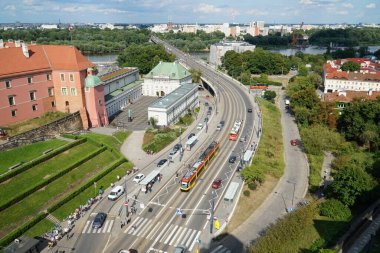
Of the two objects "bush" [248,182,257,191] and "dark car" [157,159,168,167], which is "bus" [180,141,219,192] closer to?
"dark car" [157,159,168,167]

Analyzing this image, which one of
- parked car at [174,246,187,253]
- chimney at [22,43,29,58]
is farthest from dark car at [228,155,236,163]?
chimney at [22,43,29,58]

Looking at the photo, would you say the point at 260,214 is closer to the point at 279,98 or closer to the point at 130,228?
the point at 130,228

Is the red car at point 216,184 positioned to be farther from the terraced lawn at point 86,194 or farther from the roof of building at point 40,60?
the roof of building at point 40,60

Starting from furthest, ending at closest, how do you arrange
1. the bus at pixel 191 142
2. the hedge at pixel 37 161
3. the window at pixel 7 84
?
1. the bus at pixel 191 142
2. the window at pixel 7 84
3. the hedge at pixel 37 161

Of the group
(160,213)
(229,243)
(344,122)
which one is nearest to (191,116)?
(344,122)

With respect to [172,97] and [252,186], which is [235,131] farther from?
[252,186]

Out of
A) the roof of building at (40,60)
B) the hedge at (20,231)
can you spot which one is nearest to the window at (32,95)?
the roof of building at (40,60)
